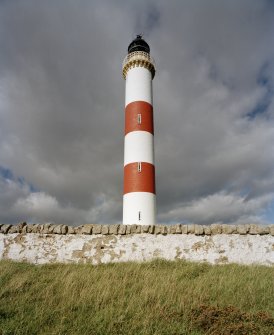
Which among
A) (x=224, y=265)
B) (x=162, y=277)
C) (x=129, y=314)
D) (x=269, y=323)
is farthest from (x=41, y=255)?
(x=269, y=323)

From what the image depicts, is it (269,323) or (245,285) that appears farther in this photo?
(245,285)

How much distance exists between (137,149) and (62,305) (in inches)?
419

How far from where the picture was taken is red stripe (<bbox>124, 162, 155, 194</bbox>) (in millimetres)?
14050

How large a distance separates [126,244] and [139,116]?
28.1 feet

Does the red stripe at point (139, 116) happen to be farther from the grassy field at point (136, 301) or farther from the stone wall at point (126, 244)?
the grassy field at point (136, 301)

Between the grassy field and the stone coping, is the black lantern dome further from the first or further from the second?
the grassy field

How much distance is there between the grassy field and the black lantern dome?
15678 mm

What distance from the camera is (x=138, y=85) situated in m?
16.7

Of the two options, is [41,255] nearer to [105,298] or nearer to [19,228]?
[19,228]

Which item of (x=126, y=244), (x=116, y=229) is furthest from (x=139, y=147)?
(x=126, y=244)

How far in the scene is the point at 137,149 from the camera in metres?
14.8

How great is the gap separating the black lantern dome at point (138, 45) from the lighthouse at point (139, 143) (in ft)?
3.28

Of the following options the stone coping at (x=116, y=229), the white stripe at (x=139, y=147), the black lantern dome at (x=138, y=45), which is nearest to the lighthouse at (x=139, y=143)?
the white stripe at (x=139, y=147)

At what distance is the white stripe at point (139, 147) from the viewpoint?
48.3ft
